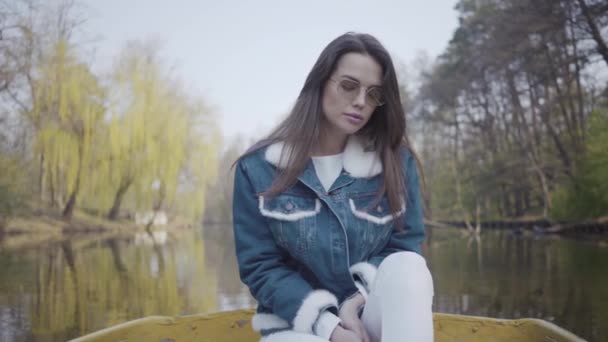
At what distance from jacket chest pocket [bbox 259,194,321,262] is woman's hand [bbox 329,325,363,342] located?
18 centimetres

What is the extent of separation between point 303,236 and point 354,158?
10.1 inches

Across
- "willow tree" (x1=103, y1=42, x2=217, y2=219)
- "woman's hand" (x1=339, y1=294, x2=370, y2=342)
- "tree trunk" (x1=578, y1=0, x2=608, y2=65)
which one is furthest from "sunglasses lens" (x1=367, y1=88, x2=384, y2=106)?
"willow tree" (x1=103, y1=42, x2=217, y2=219)

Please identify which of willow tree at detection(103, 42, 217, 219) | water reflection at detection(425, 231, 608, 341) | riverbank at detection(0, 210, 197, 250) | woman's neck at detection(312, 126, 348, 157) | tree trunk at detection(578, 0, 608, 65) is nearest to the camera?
woman's neck at detection(312, 126, 348, 157)

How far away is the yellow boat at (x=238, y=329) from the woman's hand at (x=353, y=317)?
49 cm

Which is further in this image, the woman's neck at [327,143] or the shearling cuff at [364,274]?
the woman's neck at [327,143]

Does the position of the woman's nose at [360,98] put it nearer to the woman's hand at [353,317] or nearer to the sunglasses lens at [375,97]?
the sunglasses lens at [375,97]

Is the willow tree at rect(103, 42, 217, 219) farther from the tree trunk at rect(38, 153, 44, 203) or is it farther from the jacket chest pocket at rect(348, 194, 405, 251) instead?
the jacket chest pocket at rect(348, 194, 405, 251)

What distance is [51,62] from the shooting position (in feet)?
41.5

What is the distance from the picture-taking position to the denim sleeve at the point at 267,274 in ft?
4.01

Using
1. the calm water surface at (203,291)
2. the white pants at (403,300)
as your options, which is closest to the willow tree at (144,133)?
the calm water surface at (203,291)

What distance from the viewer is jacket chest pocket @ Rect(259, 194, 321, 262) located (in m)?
1.30

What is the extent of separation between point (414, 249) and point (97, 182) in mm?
13236

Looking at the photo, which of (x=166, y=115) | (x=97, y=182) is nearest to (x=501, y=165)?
(x=166, y=115)

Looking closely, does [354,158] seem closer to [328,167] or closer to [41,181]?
[328,167]
